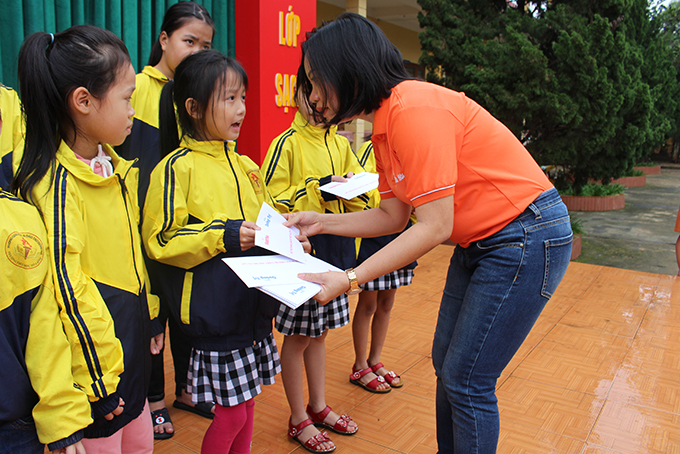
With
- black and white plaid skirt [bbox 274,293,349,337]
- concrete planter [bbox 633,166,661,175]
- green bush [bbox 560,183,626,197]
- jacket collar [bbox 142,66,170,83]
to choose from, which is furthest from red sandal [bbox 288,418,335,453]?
concrete planter [bbox 633,166,661,175]

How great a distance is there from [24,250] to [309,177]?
147cm

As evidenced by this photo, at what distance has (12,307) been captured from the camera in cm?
125

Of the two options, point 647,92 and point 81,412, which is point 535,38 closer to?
point 647,92

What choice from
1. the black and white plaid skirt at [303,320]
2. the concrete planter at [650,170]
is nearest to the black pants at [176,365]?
the black and white plaid skirt at [303,320]

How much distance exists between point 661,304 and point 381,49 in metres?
4.14

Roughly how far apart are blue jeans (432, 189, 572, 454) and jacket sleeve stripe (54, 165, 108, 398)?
102 centimetres

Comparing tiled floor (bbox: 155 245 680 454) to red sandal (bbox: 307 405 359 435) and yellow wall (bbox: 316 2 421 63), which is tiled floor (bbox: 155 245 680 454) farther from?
yellow wall (bbox: 316 2 421 63)

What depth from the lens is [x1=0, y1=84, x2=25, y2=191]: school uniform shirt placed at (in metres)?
1.85

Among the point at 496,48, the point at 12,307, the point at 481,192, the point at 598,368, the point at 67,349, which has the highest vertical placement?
the point at 496,48

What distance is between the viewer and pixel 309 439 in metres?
2.40

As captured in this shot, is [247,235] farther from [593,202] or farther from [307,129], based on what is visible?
[593,202]

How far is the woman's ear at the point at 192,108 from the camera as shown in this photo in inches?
75.1

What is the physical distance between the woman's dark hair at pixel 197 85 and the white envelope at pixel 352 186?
616 millimetres

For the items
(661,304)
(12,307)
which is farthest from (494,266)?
(661,304)
